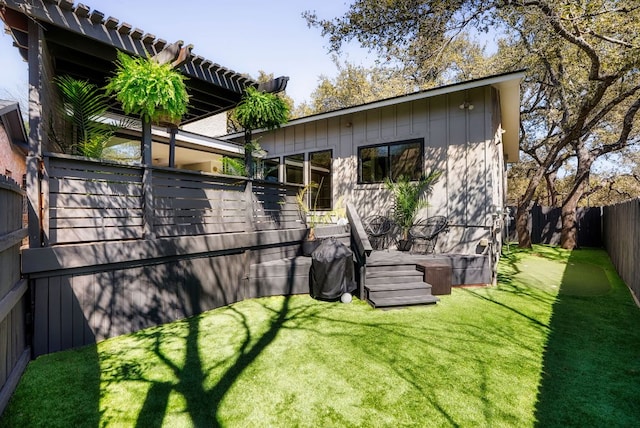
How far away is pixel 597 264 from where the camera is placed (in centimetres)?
892

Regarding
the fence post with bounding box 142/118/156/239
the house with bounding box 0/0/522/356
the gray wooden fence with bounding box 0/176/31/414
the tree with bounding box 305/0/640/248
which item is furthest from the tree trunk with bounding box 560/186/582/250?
the gray wooden fence with bounding box 0/176/31/414

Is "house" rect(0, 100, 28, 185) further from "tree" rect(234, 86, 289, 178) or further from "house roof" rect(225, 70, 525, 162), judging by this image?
"house roof" rect(225, 70, 525, 162)

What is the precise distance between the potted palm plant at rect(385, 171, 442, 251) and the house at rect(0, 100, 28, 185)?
8.84m

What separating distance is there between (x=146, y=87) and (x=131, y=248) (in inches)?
74.1

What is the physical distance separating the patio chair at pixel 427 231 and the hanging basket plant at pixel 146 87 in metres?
5.20

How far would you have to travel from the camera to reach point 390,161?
25.8 feet

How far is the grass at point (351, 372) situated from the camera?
7.75ft

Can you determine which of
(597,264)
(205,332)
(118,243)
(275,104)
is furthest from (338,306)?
(597,264)

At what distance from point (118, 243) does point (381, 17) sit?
708cm

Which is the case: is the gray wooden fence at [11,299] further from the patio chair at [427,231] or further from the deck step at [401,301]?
the patio chair at [427,231]

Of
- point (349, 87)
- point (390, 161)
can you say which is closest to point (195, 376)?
point (390, 161)

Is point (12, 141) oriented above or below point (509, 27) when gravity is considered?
below

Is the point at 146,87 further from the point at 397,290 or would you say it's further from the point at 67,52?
the point at 397,290

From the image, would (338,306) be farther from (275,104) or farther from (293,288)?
(275,104)
